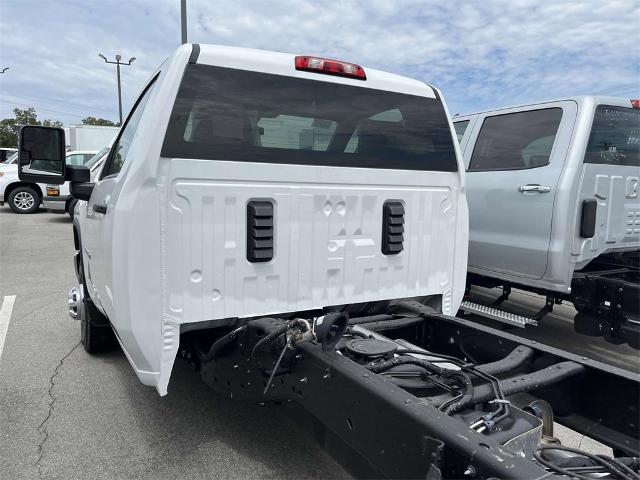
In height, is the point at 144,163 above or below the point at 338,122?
below

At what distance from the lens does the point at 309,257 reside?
8.71 ft

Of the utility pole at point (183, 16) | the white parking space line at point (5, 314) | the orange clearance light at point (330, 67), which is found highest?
the utility pole at point (183, 16)

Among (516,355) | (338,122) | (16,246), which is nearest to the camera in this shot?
(516,355)

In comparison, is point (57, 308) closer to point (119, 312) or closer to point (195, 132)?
point (119, 312)

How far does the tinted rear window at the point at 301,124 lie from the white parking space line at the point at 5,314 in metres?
3.53

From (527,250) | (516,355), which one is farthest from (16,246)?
(516,355)

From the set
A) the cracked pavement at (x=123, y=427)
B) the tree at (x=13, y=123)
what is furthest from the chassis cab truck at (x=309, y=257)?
the tree at (x=13, y=123)

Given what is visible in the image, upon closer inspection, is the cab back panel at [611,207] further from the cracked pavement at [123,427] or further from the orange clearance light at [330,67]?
the cracked pavement at [123,427]

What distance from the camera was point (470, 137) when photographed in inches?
217

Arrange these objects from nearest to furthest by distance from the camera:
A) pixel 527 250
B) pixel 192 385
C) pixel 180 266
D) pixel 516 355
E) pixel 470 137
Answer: pixel 180 266 → pixel 516 355 → pixel 192 385 → pixel 527 250 → pixel 470 137

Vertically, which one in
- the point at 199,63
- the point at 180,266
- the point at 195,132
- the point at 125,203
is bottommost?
the point at 180,266

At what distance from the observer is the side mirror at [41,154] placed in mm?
2842

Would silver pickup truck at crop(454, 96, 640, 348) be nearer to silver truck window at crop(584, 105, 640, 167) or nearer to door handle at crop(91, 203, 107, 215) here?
silver truck window at crop(584, 105, 640, 167)

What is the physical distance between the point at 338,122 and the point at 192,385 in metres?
2.27
